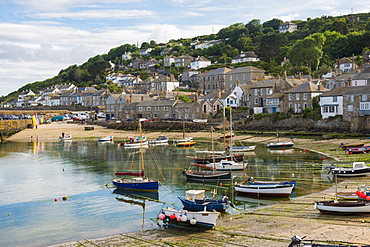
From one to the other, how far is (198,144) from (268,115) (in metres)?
15.4

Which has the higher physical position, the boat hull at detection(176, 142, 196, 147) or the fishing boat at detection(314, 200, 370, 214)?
the boat hull at detection(176, 142, 196, 147)

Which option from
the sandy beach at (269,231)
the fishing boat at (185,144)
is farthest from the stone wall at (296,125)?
the sandy beach at (269,231)

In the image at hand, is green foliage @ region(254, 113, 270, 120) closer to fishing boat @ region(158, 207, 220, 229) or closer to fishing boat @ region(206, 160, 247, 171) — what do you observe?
fishing boat @ region(206, 160, 247, 171)

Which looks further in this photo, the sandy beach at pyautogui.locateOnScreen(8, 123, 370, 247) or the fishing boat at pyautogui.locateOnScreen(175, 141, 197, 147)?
the fishing boat at pyautogui.locateOnScreen(175, 141, 197, 147)

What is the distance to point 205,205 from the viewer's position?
21.8m

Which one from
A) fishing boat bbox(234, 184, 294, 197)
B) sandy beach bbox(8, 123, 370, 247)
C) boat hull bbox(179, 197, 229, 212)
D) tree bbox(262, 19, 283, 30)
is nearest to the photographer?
sandy beach bbox(8, 123, 370, 247)

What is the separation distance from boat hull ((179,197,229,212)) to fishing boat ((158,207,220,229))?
121 centimetres

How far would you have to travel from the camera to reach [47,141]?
69438 mm

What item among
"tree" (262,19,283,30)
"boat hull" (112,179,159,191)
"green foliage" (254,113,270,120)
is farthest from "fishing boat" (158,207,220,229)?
"tree" (262,19,283,30)

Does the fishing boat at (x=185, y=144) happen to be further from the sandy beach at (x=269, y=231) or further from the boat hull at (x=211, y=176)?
the sandy beach at (x=269, y=231)

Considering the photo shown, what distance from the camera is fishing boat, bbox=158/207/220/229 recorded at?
19.7m

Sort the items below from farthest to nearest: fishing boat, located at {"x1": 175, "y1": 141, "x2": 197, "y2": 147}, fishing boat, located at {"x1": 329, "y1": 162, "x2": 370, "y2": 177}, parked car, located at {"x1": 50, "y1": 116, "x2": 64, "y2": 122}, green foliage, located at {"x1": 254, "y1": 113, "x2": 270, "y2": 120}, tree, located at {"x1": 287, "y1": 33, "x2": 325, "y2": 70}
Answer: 1. tree, located at {"x1": 287, "y1": 33, "x2": 325, "y2": 70}
2. parked car, located at {"x1": 50, "y1": 116, "x2": 64, "y2": 122}
3. green foliage, located at {"x1": 254, "y1": 113, "x2": 270, "y2": 120}
4. fishing boat, located at {"x1": 175, "y1": 141, "x2": 197, "y2": 147}
5. fishing boat, located at {"x1": 329, "y1": 162, "x2": 370, "y2": 177}

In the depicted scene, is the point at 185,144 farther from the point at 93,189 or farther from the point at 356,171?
the point at 356,171

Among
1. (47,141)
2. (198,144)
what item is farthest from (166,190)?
(47,141)
